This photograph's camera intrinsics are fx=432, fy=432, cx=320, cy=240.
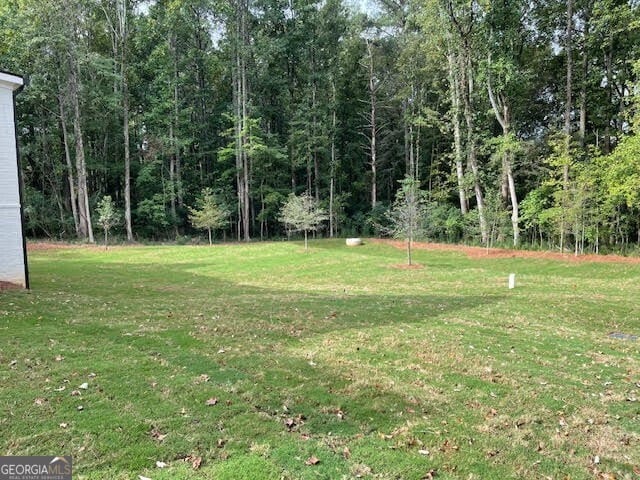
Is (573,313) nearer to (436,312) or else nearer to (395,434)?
(436,312)

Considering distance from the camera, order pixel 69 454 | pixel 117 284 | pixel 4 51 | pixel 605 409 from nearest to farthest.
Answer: pixel 69 454
pixel 605 409
pixel 117 284
pixel 4 51

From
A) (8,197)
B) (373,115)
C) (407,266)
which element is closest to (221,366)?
(8,197)

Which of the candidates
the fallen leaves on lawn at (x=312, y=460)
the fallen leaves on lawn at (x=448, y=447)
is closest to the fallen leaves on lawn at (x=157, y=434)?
the fallen leaves on lawn at (x=312, y=460)

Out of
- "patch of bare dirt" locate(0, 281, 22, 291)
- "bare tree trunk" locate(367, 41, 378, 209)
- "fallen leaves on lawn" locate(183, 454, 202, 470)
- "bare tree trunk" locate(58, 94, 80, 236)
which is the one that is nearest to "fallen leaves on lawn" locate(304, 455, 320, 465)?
"fallen leaves on lawn" locate(183, 454, 202, 470)

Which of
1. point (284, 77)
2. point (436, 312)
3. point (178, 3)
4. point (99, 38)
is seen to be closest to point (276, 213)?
point (284, 77)

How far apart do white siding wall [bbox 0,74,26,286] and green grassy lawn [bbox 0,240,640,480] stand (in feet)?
3.95

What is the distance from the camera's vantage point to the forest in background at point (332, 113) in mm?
22156

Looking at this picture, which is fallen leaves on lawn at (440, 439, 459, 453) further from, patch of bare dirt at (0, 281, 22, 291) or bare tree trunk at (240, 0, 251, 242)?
bare tree trunk at (240, 0, 251, 242)

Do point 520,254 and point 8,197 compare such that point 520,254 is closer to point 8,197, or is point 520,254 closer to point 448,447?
point 448,447

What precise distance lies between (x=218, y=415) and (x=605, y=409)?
3.78 meters

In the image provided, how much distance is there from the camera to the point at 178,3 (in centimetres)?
2995

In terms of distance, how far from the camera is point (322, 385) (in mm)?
4664

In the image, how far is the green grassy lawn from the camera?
328 centimetres

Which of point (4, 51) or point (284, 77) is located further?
point (284, 77)
